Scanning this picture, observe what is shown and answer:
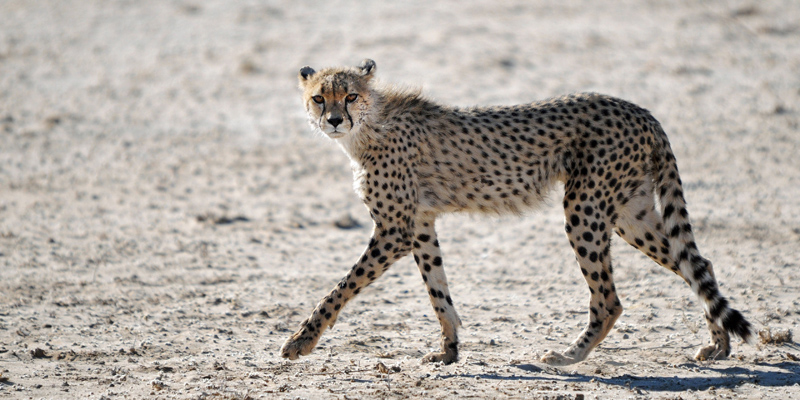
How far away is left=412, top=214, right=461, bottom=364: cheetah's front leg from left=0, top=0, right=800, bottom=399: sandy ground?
0.11 m

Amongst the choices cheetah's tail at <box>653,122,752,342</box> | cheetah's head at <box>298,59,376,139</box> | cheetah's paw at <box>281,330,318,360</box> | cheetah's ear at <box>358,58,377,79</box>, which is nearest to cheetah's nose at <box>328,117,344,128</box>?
cheetah's head at <box>298,59,376,139</box>

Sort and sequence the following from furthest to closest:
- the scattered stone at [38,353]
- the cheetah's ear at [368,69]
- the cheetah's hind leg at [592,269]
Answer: the cheetah's ear at [368,69] → the scattered stone at [38,353] → the cheetah's hind leg at [592,269]

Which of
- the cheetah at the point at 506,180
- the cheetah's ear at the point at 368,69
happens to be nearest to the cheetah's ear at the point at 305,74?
the cheetah at the point at 506,180

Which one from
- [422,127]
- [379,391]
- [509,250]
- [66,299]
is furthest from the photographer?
[509,250]

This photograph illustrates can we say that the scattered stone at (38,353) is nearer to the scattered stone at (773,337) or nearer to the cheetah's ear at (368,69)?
the cheetah's ear at (368,69)

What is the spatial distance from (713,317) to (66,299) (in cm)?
424

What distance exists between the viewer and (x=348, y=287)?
16.5 ft

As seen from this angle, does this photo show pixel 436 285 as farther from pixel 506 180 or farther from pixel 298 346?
pixel 298 346

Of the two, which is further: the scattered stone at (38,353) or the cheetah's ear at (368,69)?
the cheetah's ear at (368,69)

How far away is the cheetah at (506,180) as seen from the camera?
5.04 metres

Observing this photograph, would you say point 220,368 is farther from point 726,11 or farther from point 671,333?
point 726,11

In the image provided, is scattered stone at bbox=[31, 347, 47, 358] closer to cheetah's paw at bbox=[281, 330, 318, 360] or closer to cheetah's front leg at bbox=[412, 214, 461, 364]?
cheetah's paw at bbox=[281, 330, 318, 360]

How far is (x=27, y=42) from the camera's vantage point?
48.9ft

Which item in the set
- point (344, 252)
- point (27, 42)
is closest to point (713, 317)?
point (344, 252)
